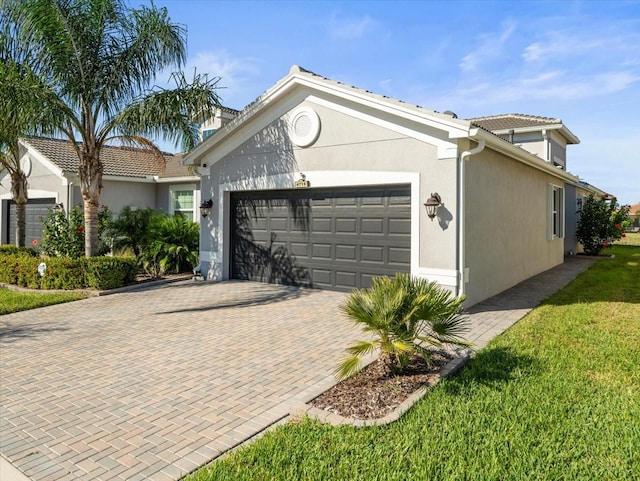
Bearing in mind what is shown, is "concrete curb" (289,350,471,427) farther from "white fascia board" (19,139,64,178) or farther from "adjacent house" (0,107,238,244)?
"white fascia board" (19,139,64,178)

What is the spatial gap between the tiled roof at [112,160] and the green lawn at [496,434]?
45.2 ft

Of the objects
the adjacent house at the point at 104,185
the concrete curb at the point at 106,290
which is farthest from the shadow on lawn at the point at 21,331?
A: the adjacent house at the point at 104,185

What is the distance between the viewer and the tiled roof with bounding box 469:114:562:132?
19.5 metres

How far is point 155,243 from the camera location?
1345 cm

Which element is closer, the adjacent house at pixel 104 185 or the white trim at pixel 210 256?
the white trim at pixel 210 256

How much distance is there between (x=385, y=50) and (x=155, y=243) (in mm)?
8655

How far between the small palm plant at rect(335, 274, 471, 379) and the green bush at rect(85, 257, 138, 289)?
27.3ft

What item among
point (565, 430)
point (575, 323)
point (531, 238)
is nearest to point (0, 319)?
point (565, 430)

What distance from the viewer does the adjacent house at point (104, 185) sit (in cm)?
1669

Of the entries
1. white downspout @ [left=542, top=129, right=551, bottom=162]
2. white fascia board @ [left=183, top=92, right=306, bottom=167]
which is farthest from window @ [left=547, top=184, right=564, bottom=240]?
white fascia board @ [left=183, top=92, right=306, bottom=167]

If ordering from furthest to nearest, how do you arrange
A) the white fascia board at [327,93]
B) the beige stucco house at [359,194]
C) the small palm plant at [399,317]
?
1. the beige stucco house at [359,194]
2. the white fascia board at [327,93]
3. the small palm plant at [399,317]

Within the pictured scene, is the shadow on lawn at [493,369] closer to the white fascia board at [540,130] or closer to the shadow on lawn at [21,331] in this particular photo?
the shadow on lawn at [21,331]

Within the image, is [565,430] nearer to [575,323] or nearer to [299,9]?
[575,323]

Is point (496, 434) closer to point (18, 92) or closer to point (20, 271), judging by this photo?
point (18, 92)
